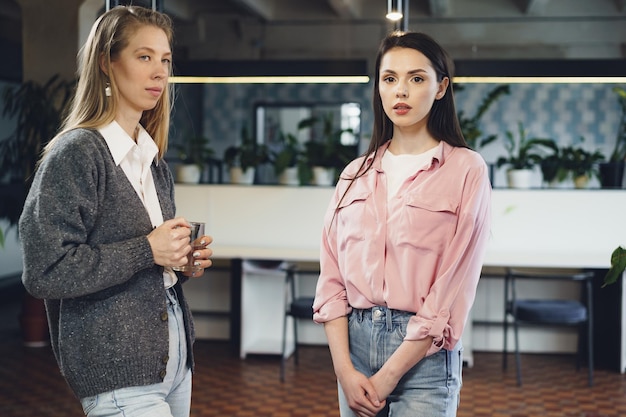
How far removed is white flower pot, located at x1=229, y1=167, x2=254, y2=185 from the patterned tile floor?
1.38 m

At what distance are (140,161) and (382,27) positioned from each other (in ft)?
30.3

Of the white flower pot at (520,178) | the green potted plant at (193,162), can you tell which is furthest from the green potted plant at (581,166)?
the green potted plant at (193,162)

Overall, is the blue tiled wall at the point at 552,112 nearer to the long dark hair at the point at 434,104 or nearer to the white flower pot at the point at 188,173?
the white flower pot at the point at 188,173

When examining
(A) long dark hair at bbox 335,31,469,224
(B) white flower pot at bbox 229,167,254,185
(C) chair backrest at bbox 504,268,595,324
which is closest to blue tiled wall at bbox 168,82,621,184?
(B) white flower pot at bbox 229,167,254,185

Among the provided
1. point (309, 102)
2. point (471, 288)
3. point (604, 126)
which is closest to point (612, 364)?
point (471, 288)

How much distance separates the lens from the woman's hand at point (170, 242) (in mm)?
1493

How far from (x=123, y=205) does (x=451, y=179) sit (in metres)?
0.67

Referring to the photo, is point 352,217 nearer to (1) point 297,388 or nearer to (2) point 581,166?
(1) point 297,388

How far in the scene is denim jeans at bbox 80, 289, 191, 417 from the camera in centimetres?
149

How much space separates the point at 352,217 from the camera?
1.68m

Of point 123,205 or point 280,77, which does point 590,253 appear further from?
point 123,205

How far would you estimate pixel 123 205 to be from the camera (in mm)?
1499

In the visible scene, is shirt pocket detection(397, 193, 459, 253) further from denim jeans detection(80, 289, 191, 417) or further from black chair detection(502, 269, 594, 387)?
black chair detection(502, 269, 594, 387)

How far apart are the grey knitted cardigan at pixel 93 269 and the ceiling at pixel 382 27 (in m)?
8.51
